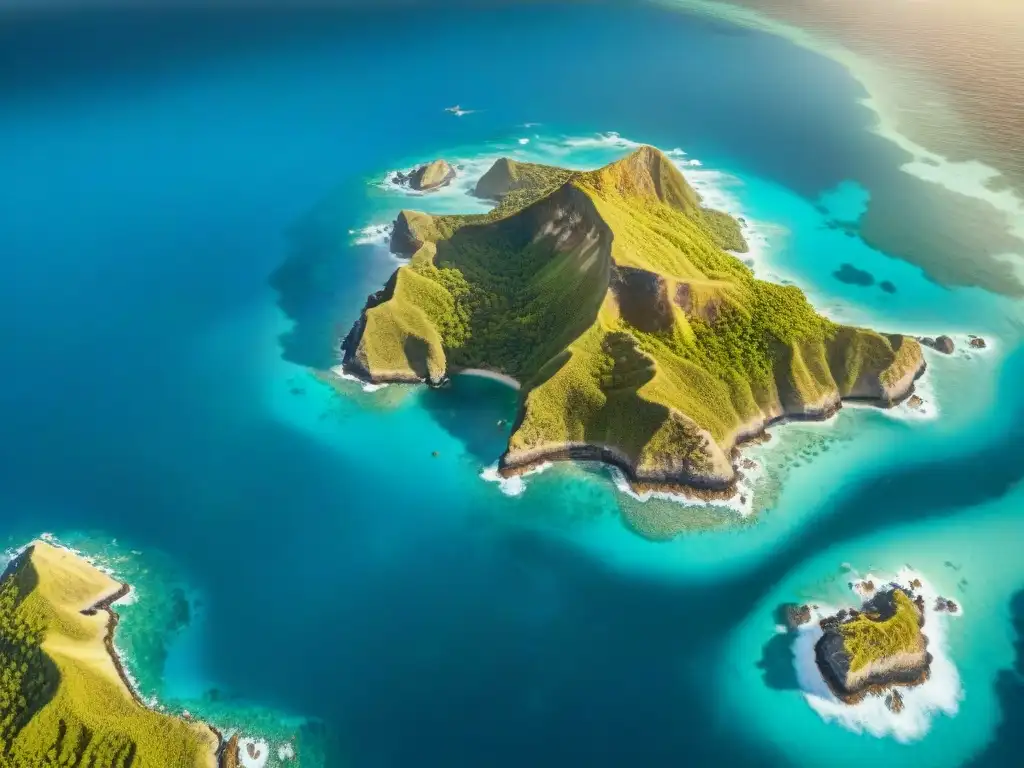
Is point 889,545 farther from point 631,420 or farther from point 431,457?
point 431,457

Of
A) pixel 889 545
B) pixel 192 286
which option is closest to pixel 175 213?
pixel 192 286

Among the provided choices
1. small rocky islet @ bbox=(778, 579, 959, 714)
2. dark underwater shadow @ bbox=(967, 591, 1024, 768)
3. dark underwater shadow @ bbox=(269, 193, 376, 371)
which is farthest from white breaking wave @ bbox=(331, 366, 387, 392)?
dark underwater shadow @ bbox=(967, 591, 1024, 768)

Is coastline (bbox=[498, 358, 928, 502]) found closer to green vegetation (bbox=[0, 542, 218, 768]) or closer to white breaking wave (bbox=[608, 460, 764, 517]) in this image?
white breaking wave (bbox=[608, 460, 764, 517])

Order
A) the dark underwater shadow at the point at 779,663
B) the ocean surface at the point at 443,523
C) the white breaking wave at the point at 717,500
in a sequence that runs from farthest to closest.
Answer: the white breaking wave at the point at 717,500 < the dark underwater shadow at the point at 779,663 < the ocean surface at the point at 443,523

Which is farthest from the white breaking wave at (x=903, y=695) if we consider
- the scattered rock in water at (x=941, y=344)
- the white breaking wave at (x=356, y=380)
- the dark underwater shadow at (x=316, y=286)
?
the dark underwater shadow at (x=316, y=286)

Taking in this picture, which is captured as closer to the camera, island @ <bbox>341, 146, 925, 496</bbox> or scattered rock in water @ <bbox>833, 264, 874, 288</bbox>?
island @ <bbox>341, 146, 925, 496</bbox>

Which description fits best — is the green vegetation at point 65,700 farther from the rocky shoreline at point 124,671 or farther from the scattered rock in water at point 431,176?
the scattered rock in water at point 431,176

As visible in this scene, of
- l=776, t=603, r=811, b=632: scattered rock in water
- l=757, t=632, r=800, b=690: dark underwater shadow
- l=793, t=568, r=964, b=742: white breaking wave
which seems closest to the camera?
l=793, t=568, r=964, b=742: white breaking wave
